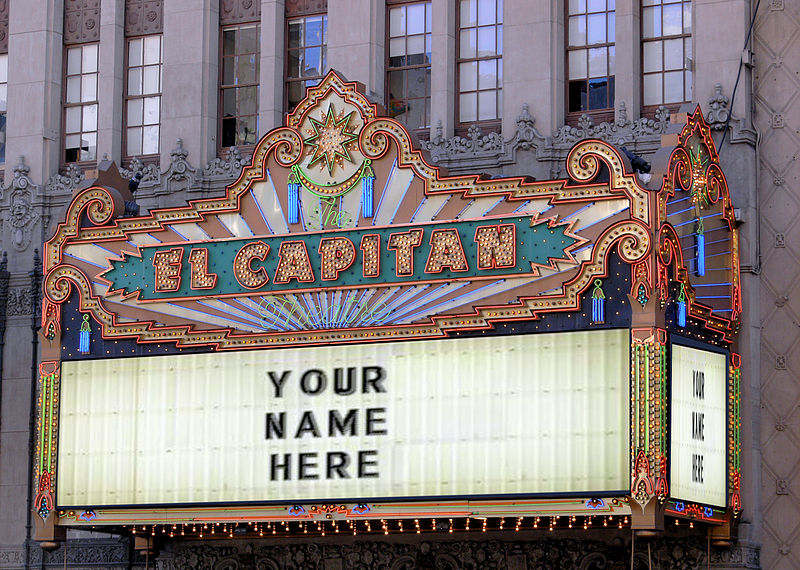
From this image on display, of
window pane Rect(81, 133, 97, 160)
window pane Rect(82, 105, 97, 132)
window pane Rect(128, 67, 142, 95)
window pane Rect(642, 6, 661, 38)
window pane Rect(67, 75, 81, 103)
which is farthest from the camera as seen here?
window pane Rect(67, 75, 81, 103)

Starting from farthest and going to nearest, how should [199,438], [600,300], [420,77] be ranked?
[420,77]
[199,438]
[600,300]

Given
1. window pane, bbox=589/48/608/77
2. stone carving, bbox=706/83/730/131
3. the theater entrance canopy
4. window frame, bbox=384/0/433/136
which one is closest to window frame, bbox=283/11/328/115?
window frame, bbox=384/0/433/136

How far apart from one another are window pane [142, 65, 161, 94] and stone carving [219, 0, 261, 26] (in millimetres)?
1608

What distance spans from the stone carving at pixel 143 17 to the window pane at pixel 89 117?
1.56 metres

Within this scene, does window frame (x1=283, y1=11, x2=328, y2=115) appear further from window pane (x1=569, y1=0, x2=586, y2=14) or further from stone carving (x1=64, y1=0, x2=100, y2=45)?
window pane (x1=569, y1=0, x2=586, y2=14)

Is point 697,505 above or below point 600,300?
below

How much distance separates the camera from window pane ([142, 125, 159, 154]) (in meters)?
33.3

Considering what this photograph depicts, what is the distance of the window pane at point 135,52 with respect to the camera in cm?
3375

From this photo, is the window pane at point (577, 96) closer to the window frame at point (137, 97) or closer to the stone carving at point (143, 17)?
the window frame at point (137, 97)

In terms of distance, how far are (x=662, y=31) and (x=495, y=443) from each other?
7880 millimetres

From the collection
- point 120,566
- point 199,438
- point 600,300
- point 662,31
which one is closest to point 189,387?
point 199,438

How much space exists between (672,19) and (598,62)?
142 centimetres

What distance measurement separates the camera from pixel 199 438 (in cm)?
2839

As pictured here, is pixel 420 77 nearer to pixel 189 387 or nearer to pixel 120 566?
pixel 189 387
